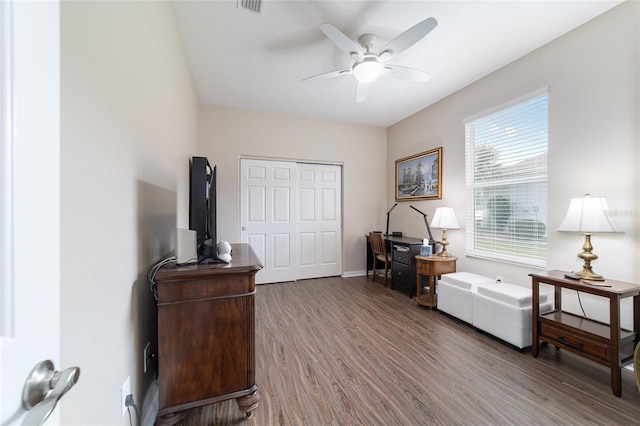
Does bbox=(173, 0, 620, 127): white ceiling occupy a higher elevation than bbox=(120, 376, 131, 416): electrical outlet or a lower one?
higher

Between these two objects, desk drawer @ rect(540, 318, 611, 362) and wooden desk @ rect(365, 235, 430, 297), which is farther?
wooden desk @ rect(365, 235, 430, 297)

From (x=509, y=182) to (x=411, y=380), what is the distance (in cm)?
237

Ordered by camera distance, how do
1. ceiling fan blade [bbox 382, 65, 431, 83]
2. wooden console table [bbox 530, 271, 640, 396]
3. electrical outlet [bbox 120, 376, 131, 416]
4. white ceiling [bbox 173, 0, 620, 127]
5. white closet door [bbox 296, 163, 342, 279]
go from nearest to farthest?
electrical outlet [bbox 120, 376, 131, 416] < wooden console table [bbox 530, 271, 640, 396] < white ceiling [bbox 173, 0, 620, 127] < ceiling fan blade [bbox 382, 65, 431, 83] < white closet door [bbox 296, 163, 342, 279]

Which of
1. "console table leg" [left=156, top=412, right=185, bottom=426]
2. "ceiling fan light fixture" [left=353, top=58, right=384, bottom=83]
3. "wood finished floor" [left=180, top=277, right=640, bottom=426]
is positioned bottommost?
"wood finished floor" [left=180, top=277, right=640, bottom=426]

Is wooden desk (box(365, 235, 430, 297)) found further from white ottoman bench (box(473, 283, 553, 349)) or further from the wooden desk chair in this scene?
white ottoman bench (box(473, 283, 553, 349))

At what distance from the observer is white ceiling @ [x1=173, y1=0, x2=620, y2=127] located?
202cm

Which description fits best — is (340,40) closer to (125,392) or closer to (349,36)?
(349,36)

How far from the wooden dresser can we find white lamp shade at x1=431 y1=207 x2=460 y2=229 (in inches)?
103

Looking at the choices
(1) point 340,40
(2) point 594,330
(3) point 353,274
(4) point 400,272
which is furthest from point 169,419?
(3) point 353,274

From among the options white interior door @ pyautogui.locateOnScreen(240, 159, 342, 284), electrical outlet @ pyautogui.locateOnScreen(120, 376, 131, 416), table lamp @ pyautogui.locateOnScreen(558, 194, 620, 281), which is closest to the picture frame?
white interior door @ pyautogui.locateOnScreen(240, 159, 342, 284)

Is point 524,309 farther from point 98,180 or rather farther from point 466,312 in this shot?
point 98,180

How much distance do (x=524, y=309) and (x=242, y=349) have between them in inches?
90.4

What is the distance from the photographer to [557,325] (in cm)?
196

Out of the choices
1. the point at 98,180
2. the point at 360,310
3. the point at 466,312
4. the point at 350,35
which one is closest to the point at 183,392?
the point at 98,180
